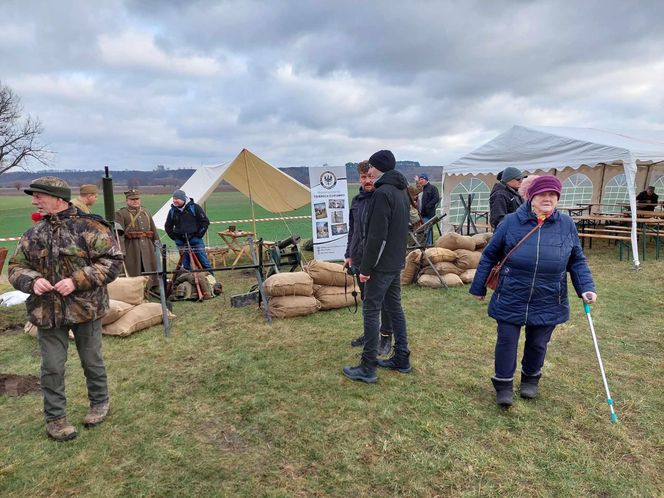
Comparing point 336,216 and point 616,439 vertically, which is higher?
point 336,216

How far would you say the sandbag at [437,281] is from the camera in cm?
668

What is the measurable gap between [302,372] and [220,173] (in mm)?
5808

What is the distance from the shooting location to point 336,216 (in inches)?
355

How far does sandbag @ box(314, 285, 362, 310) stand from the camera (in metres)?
5.54

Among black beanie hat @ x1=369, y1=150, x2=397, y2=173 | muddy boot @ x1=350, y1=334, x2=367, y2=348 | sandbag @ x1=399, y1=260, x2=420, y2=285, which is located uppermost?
black beanie hat @ x1=369, y1=150, x2=397, y2=173

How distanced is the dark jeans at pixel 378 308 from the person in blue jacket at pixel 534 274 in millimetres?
703

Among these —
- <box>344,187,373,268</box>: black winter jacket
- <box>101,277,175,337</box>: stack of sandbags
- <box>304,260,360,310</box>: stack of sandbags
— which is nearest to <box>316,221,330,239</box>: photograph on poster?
<box>304,260,360,310</box>: stack of sandbags

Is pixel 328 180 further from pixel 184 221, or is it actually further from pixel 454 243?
pixel 184 221

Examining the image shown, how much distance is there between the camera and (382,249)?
10.4ft

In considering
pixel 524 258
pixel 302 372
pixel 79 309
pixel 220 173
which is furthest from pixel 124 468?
pixel 220 173

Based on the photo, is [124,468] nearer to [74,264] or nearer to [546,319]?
[74,264]

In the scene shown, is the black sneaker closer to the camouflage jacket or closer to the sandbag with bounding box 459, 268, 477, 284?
the camouflage jacket

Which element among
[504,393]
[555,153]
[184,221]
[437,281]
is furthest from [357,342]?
[555,153]

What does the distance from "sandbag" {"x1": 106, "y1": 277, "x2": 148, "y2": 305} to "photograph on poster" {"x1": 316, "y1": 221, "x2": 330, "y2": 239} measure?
168 inches
